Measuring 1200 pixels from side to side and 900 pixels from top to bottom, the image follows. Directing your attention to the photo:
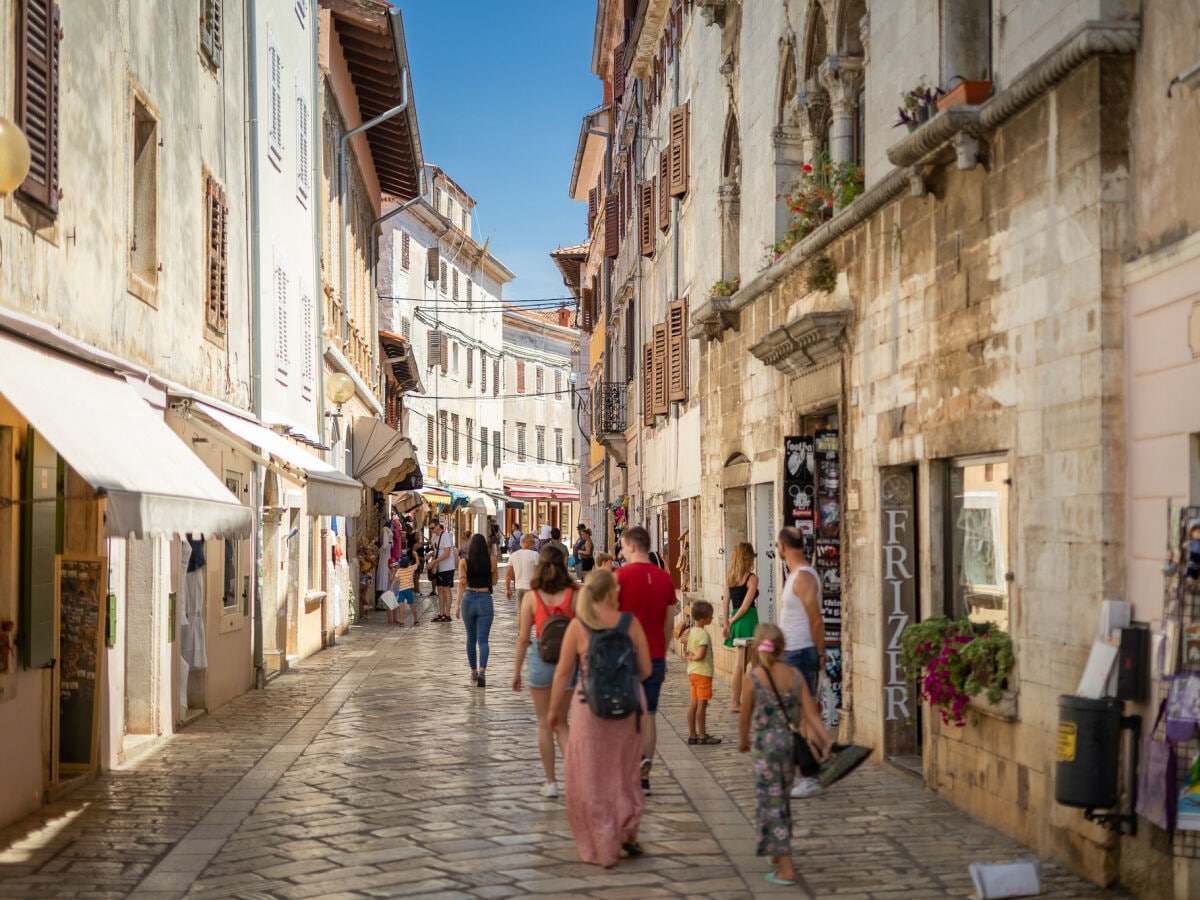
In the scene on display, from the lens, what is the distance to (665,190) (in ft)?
82.2

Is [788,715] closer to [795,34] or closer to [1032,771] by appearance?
[1032,771]

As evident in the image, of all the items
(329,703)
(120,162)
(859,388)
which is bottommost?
(329,703)

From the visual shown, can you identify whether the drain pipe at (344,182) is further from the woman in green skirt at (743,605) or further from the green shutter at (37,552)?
the green shutter at (37,552)

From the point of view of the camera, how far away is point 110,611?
38.6 ft

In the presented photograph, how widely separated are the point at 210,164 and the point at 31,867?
29.9 feet

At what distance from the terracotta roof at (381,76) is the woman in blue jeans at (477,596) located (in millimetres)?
13090

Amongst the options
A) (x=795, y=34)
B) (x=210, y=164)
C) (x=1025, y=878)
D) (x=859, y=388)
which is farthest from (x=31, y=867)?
(x=795, y=34)

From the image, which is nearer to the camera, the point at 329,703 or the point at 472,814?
the point at 472,814

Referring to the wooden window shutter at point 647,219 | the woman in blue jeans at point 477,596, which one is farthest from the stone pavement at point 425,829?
the wooden window shutter at point 647,219

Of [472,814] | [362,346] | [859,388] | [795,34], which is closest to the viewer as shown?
[472,814]

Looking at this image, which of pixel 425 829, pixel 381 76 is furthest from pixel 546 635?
pixel 381 76

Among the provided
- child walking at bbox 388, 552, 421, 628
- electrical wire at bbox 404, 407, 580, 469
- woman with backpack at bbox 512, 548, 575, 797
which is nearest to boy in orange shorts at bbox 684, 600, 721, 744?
woman with backpack at bbox 512, 548, 575, 797

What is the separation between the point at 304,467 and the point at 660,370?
9.67m

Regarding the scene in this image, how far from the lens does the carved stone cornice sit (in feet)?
42.7
